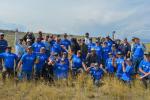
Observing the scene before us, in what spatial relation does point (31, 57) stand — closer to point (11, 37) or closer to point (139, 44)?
point (139, 44)

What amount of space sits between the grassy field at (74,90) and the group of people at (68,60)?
425 millimetres

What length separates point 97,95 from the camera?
53.9 feet

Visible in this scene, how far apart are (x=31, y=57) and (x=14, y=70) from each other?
90cm

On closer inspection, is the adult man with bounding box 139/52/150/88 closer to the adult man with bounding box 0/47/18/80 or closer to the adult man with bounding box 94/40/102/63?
the adult man with bounding box 94/40/102/63

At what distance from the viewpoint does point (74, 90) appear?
55.2 ft

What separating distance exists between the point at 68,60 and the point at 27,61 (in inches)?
82.0

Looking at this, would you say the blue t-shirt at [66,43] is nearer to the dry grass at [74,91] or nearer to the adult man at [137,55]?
the dry grass at [74,91]

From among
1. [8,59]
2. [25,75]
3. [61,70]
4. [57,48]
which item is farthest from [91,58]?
[8,59]

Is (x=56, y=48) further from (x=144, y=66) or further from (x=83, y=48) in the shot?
(x=144, y=66)

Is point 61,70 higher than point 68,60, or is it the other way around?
point 68,60

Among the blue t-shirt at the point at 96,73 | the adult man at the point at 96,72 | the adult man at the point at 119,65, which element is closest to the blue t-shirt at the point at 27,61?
the adult man at the point at 96,72

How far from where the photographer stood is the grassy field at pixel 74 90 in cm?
1574

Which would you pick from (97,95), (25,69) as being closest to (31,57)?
(25,69)

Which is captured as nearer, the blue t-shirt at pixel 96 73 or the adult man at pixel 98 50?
the blue t-shirt at pixel 96 73
